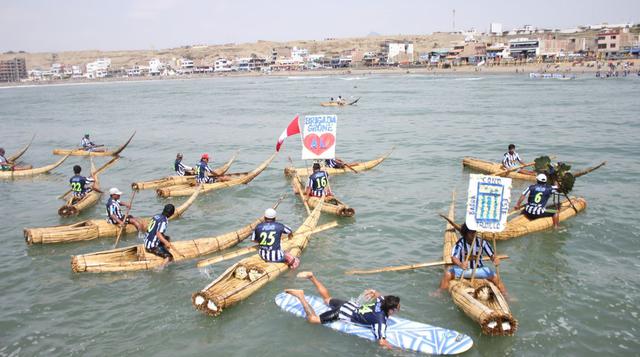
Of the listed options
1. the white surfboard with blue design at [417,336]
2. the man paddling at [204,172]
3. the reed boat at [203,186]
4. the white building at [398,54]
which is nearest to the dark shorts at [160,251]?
the white surfboard with blue design at [417,336]

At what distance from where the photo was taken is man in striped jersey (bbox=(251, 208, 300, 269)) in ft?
42.4

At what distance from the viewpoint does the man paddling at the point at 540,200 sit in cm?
1652

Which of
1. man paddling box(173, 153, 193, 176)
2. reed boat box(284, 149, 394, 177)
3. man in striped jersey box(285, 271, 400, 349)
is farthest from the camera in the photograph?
reed boat box(284, 149, 394, 177)

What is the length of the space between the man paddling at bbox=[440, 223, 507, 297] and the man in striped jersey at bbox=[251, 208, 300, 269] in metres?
4.52

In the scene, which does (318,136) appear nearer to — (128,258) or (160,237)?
(160,237)

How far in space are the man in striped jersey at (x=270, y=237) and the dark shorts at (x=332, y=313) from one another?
2.65 metres

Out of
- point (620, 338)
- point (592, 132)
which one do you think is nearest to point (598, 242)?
point (620, 338)

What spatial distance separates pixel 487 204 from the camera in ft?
37.0

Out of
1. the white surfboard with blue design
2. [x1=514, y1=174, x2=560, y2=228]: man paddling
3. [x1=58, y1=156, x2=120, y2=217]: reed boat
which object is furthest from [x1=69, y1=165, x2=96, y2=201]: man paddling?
[x1=514, y1=174, x2=560, y2=228]: man paddling

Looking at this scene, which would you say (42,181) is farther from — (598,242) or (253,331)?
(598,242)

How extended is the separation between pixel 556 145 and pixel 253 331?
29612 mm

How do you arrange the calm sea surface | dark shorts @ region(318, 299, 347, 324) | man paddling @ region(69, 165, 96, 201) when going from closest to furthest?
dark shorts @ region(318, 299, 347, 324), the calm sea surface, man paddling @ region(69, 165, 96, 201)

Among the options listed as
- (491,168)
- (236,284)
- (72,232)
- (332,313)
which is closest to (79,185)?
(72,232)

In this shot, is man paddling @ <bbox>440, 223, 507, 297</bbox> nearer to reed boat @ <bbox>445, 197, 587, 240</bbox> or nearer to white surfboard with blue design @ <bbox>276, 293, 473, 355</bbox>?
white surfboard with blue design @ <bbox>276, 293, 473, 355</bbox>
